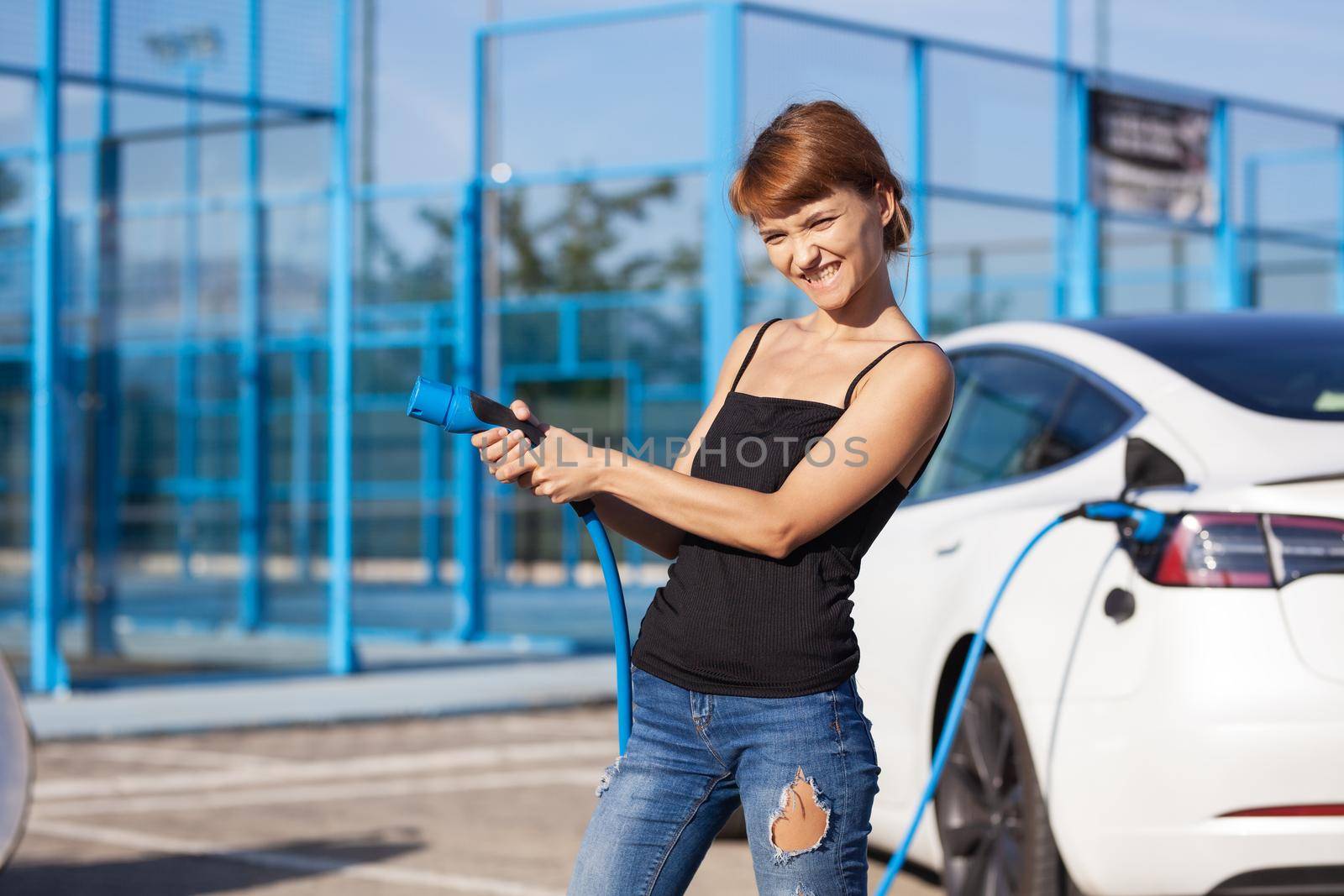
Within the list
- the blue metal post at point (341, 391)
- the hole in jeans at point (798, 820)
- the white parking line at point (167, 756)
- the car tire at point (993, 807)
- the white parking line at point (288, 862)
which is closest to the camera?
the hole in jeans at point (798, 820)

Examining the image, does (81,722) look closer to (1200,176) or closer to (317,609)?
(317,609)

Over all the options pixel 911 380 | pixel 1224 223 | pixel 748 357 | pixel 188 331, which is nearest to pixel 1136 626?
pixel 748 357

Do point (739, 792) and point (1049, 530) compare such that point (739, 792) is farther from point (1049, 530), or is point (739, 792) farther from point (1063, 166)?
point (1063, 166)

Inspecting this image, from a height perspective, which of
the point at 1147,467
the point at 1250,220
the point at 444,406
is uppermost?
the point at 1250,220

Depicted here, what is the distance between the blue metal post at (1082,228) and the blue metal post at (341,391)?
5.62 m

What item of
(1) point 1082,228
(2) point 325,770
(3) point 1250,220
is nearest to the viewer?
(2) point 325,770

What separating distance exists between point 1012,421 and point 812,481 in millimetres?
2888

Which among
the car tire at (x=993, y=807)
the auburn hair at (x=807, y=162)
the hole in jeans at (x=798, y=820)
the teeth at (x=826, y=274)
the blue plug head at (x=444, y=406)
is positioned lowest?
the car tire at (x=993, y=807)

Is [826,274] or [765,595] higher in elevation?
[826,274]

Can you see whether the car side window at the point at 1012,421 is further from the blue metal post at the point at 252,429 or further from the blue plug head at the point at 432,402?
the blue metal post at the point at 252,429

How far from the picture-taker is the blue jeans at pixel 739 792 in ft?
8.37

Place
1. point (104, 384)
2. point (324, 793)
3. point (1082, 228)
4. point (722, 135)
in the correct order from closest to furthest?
point (324, 793)
point (722, 135)
point (104, 384)
point (1082, 228)

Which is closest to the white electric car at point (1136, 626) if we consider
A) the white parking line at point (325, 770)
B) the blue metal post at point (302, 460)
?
the white parking line at point (325, 770)

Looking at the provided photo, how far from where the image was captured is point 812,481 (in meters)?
2.55
